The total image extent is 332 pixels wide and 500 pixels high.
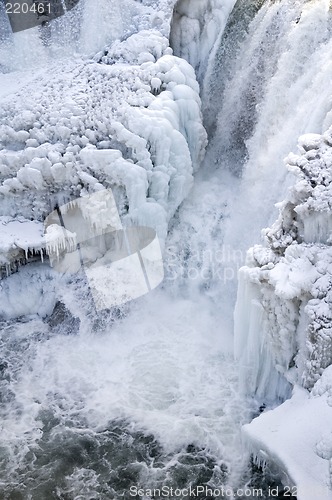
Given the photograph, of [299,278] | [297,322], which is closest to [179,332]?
[297,322]

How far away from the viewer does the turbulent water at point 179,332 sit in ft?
23.4

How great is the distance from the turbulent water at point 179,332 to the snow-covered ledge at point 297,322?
835 millimetres

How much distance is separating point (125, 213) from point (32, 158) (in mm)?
1676

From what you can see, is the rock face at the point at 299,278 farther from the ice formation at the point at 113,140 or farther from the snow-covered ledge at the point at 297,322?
the ice formation at the point at 113,140

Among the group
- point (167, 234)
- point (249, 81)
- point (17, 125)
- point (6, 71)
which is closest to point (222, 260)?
point (167, 234)

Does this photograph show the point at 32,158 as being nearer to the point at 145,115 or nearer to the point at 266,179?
the point at 145,115

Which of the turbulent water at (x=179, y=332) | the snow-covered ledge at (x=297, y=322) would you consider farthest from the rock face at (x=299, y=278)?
the turbulent water at (x=179, y=332)

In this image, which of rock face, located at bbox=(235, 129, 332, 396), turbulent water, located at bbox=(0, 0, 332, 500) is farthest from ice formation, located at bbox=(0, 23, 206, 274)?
rock face, located at bbox=(235, 129, 332, 396)

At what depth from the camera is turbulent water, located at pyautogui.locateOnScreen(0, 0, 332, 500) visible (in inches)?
281

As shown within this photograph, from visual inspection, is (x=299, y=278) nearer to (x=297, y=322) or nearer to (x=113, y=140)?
(x=297, y=322)

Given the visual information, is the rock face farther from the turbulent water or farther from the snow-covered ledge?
the turbulent water

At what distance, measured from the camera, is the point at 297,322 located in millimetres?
6770

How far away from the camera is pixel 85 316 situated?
9398 mm

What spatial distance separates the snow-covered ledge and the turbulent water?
83 centimetres
